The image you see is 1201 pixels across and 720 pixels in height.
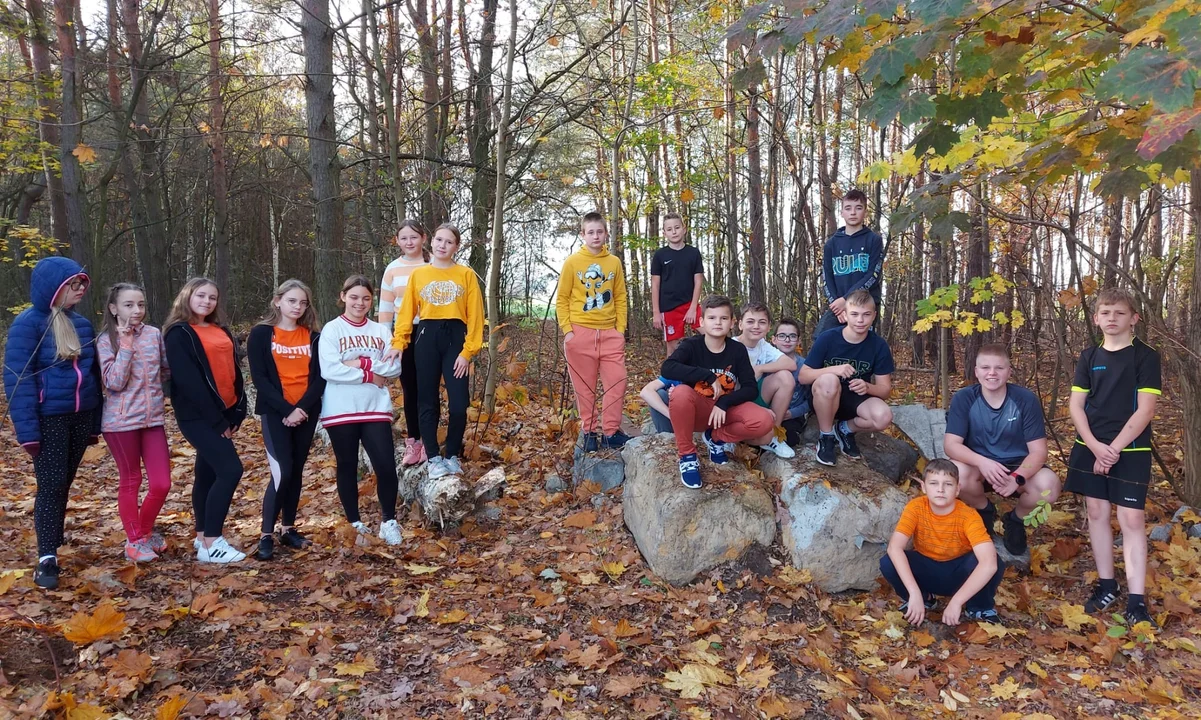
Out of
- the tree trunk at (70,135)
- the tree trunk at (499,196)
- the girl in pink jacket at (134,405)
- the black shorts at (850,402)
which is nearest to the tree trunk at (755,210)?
the tree trunk at (499,196)

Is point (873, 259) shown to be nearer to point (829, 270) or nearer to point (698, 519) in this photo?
point (829, 270)

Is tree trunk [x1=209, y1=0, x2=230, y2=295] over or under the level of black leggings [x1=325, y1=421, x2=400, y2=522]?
over

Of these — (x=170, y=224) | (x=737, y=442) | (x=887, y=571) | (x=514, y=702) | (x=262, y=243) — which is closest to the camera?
(x=514, y=702)

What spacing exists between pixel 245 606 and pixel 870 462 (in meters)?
4.17

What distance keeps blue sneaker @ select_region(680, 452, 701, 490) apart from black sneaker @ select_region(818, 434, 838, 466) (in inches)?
36.1

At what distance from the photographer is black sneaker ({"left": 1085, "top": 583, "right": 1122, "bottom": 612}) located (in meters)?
3.83

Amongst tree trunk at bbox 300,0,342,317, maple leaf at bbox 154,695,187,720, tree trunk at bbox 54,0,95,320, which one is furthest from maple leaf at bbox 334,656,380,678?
tree trunk at bbox 54,0,95,320

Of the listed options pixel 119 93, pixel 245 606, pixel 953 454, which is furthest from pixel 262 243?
pixel 953 454

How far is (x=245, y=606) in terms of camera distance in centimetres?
348

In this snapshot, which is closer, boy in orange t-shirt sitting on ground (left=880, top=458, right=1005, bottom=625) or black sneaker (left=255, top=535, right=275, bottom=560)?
boy in orange t-shirt sitting on ground (left=880, top=458, right=1005, bottom=625)

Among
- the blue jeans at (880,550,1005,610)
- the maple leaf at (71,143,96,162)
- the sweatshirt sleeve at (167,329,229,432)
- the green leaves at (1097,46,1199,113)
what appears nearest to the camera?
the green leaves at (1097,46,1199,113)

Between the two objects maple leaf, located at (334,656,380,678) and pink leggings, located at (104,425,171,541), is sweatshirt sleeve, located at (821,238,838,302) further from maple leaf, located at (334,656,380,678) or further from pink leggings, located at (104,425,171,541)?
pink leggings, located at (104,425,171,541)

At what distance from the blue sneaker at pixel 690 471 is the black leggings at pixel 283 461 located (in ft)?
7.88

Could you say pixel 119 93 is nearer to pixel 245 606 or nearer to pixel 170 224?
pixel 170 224
